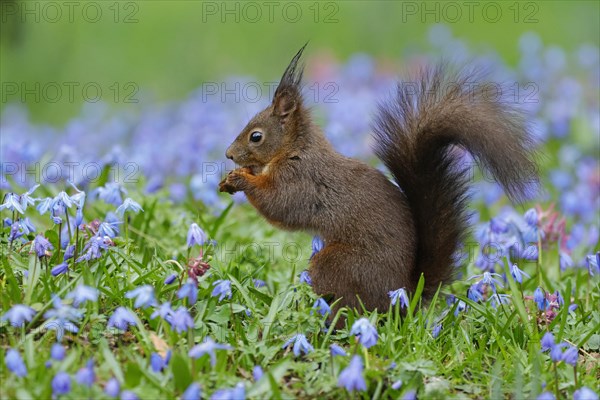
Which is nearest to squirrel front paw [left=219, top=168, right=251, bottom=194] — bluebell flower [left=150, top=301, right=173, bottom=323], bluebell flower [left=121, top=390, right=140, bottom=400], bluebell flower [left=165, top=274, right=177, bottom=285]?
bluebell flower [left=165, top=274, right=177, bottom=285]

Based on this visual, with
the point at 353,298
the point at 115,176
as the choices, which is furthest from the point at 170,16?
the point at 353,298

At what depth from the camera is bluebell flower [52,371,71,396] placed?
8.17 feet

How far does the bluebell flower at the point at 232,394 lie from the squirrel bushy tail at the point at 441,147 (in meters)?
1.16

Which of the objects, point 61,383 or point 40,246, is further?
point 40,246

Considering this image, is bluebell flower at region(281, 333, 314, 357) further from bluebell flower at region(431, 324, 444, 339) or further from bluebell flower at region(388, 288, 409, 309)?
bluebell flower at region(431, 324, 444, 339)

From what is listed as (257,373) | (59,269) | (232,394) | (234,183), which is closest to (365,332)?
(257,373)

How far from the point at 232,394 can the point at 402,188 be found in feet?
4.45

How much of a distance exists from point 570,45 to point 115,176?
21.1 ft

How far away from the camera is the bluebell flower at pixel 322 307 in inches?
127

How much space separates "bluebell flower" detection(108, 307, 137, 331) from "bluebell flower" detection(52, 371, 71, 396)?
307 mm

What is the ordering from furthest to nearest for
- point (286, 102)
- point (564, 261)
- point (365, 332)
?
point (564, 261)
point (286, 102)
point (365, 332)

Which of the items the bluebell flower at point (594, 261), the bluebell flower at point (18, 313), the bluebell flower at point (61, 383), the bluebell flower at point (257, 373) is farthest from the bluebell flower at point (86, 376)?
the bluebell flower at point (594, 261)

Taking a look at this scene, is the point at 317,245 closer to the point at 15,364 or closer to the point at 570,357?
the point at 570,357

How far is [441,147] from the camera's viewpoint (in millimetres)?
3498
